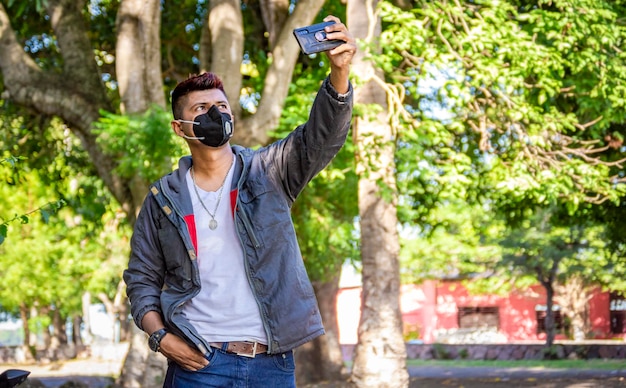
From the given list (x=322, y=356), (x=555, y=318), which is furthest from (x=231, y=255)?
(x=555, y=318)

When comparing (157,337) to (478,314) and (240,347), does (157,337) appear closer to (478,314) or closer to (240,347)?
(240,347)

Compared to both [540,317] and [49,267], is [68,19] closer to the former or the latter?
[49,267]

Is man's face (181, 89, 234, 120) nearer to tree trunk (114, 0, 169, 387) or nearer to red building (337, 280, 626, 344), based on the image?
tree trunk (114, 0, 169, 387)

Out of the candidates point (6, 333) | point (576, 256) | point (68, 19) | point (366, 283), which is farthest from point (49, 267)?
point (6, 333)

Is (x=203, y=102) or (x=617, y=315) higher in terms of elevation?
(x=203, y=102)

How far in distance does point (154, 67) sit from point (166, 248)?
34.4 ft

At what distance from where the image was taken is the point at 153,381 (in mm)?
13352

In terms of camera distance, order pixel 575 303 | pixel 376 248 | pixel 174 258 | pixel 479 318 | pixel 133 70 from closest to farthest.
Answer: pixel 174 258, pixel 376 248, pixel 133 70, pixel 575 303, pixel 479 318

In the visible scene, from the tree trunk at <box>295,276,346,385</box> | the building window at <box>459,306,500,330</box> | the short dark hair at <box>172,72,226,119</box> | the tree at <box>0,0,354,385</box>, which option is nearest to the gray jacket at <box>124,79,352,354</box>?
the short dark hair at <box>172,72,226,119</box>

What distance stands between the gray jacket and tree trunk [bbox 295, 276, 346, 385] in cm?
1655

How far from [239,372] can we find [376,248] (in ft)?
28.2

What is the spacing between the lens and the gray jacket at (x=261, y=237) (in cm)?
321

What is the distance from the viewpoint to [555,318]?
136 feet

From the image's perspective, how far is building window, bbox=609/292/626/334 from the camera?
40500 mm
